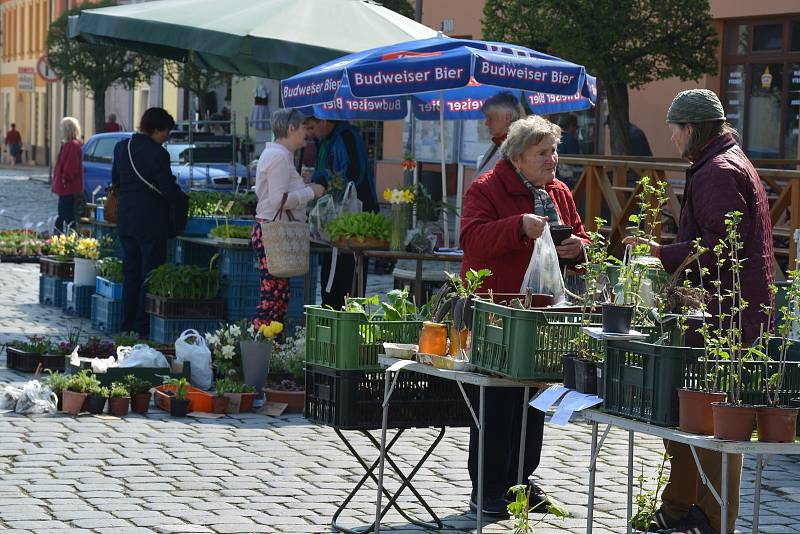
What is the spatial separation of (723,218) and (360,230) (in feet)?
17.5

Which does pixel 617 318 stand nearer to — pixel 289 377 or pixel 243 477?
pixel 243 477

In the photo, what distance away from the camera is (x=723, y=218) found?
5.93 meters

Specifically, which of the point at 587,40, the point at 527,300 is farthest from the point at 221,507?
the point at 587,40

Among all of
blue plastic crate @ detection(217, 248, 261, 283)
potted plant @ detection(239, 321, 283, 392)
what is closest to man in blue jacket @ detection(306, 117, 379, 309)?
blue plastic crate @ detection(217, 248, 261, 283)

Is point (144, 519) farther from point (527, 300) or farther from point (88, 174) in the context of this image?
point (88, 174)

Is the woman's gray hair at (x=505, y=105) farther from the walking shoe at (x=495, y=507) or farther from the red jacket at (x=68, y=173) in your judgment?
the red jacket at (x=68, y=173)

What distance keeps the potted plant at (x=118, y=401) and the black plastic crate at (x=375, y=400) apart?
9.33 ft

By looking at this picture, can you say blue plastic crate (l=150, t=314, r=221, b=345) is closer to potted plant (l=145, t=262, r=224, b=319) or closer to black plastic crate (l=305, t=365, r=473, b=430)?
potted plant (l=145, t=262, r=224, b=319)

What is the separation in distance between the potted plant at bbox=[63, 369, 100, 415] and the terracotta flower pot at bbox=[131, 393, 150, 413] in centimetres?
23

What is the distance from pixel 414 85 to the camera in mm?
10641

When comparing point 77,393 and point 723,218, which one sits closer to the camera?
point 723,218

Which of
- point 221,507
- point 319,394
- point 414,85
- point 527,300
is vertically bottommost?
point 221,507

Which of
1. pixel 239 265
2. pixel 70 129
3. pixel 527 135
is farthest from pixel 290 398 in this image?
pixel 70 129

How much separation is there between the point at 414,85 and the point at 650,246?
4.98 metres
